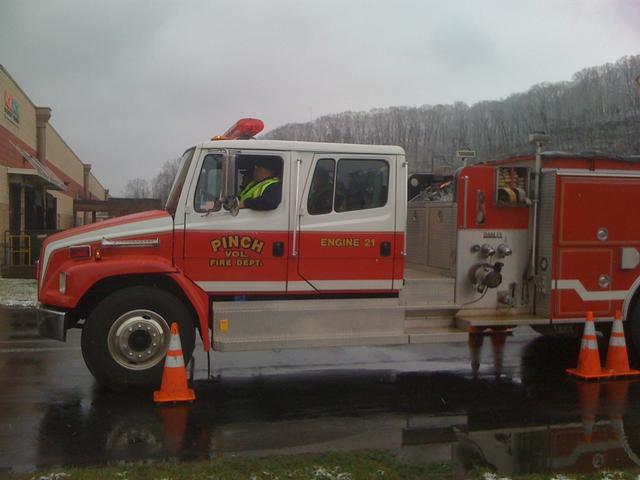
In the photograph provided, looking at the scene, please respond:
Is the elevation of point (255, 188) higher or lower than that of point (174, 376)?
higher

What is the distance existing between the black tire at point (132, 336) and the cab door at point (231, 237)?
44 centimetres

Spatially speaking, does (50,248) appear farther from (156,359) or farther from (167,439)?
(167,439)

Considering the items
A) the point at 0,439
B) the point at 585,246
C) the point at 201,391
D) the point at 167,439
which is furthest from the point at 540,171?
the point at 0,439

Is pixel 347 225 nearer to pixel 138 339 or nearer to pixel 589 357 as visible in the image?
pixel 138 339

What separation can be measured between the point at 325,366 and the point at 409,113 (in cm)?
3359

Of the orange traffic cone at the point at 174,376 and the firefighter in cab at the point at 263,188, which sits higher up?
the firefighter in cab at the point at 263,188

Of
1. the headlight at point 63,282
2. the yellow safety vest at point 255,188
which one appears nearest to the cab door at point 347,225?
the yellow safety vest at point 255,188

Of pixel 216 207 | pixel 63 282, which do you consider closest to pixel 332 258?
pixel 216 207

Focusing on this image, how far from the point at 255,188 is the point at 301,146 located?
681 mm

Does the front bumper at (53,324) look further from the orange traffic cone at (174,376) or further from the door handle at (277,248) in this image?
the door handle at (277,248)

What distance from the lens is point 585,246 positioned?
7.28m

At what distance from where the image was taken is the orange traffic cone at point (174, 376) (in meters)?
5.96

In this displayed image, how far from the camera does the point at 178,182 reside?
261 inches

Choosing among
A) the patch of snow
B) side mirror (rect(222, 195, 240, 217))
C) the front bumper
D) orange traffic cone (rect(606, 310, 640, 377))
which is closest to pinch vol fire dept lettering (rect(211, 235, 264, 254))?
side mirror (rect(222, 195, 240, 217))
